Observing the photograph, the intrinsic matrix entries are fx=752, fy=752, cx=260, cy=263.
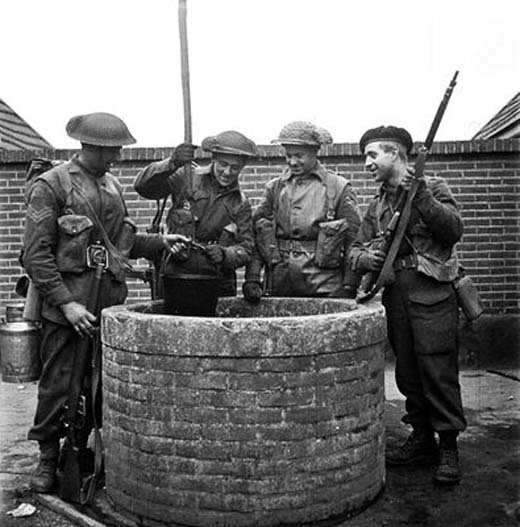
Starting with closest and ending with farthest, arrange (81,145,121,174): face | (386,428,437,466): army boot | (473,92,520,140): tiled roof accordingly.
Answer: (81,145,121,174): face, (386,428,437,466): army boot, (473,92,520,140): tiled roof

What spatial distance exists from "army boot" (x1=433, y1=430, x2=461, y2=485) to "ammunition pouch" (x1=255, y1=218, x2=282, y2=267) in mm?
1616

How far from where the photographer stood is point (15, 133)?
1019 centimetres

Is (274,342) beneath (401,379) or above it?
above

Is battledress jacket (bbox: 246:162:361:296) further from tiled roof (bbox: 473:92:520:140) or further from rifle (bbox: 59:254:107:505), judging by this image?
tiled roof (bbox: 473:92:520:140)

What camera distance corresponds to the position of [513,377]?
7.41m

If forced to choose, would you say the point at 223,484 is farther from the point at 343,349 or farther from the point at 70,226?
the point at 70,226

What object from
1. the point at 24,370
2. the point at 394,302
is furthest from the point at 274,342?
the point at 24,370

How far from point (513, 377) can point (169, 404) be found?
4815mm

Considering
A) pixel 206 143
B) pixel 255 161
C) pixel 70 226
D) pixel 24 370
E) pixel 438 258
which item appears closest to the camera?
pixel 70 226

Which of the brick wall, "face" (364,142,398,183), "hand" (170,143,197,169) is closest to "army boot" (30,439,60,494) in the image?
"hand" (170,143,197,169)

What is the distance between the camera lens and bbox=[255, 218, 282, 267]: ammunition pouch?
5.18m

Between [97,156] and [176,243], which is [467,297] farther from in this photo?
[97,156]

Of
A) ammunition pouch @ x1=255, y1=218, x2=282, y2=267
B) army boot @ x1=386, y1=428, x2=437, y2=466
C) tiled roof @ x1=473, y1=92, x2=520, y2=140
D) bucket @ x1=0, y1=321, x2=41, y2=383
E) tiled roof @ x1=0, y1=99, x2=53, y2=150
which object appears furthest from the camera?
tiled roof @ x1=0, y1=99, x2=53, y2=150

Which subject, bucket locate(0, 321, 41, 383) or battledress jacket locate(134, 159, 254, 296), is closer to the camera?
battledress jacket locate(134, 159, 254, 296)
